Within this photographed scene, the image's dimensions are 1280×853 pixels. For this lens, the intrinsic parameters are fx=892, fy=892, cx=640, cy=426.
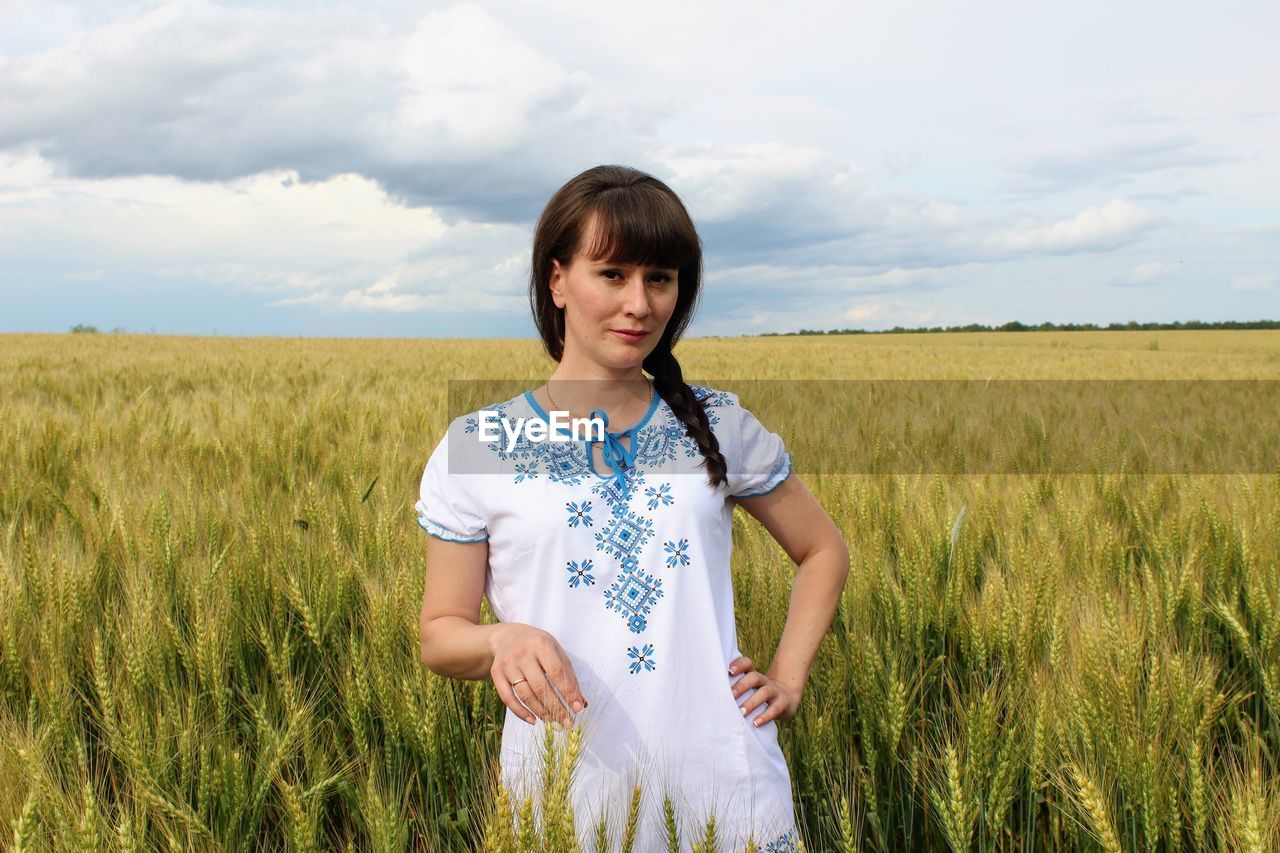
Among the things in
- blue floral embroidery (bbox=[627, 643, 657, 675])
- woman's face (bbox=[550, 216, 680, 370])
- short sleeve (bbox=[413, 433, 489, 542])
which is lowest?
blue floral embroidery (bbox=[627, 643, 657, 675])

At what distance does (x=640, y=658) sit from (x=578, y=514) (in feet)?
0.63

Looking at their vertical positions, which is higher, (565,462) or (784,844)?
(565,462)

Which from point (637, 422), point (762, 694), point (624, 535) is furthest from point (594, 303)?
point (762, 694)

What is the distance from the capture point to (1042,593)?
5.51ft

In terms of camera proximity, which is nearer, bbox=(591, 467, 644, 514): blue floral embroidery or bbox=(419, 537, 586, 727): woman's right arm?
bbox=(419, 537, 586, 727): woman's right arm

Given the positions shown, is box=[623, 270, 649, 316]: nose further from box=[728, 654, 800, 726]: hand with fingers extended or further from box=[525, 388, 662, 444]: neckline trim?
box=[728, 654, 800, 726]: hand with fingers extended

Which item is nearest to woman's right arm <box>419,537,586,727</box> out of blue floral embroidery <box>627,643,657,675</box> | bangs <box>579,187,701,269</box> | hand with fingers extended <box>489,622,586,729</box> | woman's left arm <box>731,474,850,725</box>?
hand with fingers extended <box>489,622,586,729</box>

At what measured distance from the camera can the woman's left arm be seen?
1.17 meters

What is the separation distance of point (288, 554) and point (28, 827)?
1.07 meters

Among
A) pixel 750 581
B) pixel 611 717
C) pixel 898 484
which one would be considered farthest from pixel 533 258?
pixel 898 484

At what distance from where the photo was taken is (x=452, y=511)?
45.4 inches

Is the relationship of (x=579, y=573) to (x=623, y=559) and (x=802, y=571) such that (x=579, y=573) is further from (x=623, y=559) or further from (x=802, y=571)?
(x=802, y=571)

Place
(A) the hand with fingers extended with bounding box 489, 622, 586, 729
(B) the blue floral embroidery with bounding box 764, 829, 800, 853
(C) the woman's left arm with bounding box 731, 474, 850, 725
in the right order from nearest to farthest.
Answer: (A) the hand with fingers extended with bounding box 489, 622, 586, 729
(B) the blue floral embroidery with bounding box 764, 829, 800, 853
(C) the woman's left arm with bounding box 731, 474, 850, 725

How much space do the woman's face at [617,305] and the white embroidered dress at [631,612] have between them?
12cm
